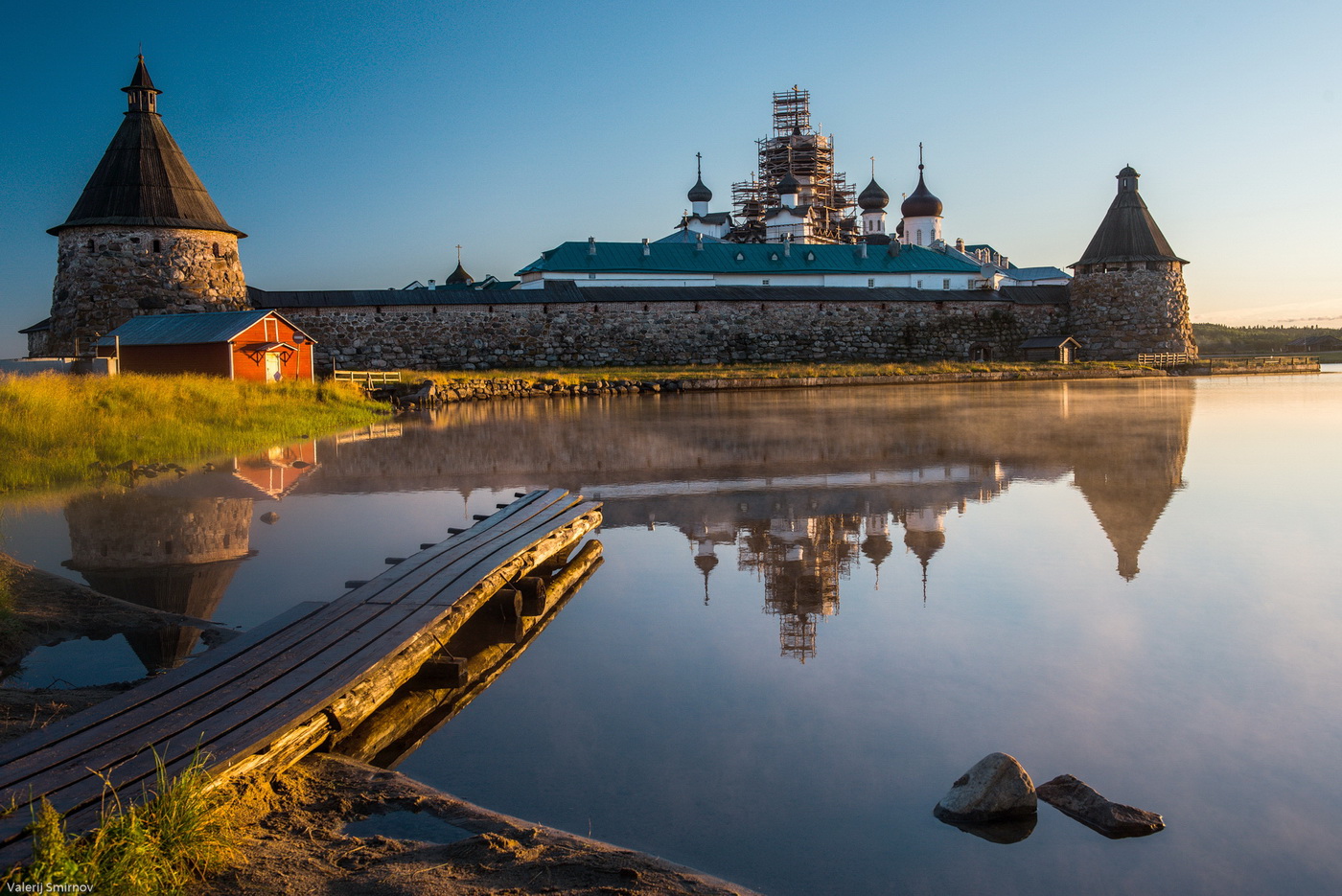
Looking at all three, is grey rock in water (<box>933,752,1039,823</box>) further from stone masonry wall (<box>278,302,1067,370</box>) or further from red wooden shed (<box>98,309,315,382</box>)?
stone masonry wall (<box>278,302,1067,370</box>)

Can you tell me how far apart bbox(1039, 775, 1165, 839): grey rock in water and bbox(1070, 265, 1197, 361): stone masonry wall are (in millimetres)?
40873

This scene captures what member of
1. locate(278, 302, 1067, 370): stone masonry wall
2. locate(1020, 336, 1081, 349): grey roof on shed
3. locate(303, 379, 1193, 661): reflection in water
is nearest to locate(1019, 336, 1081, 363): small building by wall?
locate(1020, 336, 1081, 349): grey roof on shed

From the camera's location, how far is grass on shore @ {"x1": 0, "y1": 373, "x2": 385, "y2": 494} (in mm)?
9875

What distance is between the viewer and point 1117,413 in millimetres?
17359

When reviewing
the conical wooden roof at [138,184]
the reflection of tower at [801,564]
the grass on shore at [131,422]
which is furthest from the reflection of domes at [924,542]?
the conical wooden roof at [138,184]

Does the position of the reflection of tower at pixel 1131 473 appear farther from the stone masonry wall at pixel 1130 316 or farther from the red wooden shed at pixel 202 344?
the stone masonry wall at pixel 1130 316

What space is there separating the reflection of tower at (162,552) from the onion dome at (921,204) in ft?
179

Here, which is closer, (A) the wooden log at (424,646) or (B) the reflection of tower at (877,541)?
(A) the wooden log at (424,646)

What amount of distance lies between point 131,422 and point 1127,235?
3944 cm

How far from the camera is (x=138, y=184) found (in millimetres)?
26500

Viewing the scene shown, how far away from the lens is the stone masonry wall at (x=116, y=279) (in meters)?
26.2

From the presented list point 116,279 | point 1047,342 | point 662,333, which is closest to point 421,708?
point 116,279

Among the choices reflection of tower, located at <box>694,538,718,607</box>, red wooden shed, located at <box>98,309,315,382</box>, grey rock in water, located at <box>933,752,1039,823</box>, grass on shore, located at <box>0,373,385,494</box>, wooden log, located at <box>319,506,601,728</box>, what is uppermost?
red wooden shed, located at <box>98,309,315,382</box>

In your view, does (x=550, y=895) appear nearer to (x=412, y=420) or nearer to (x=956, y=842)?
(x=956, y=842)
